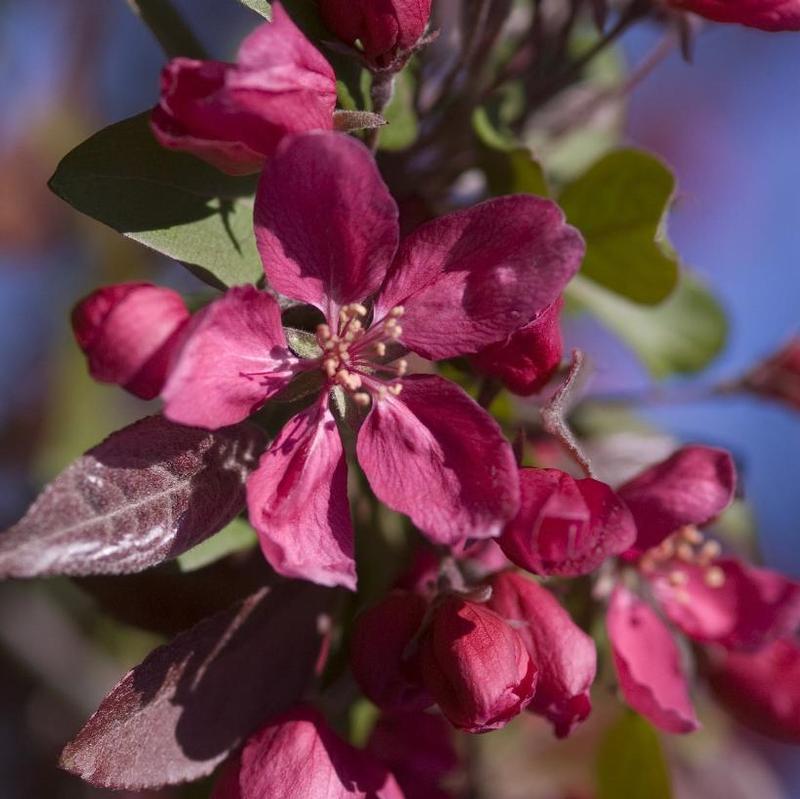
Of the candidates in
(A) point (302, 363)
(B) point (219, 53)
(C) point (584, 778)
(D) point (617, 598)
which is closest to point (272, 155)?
(A) point (302, 363)

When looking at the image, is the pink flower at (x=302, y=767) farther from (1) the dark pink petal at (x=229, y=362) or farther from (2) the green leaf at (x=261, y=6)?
(2) the green leaf at (x=261, y=6)

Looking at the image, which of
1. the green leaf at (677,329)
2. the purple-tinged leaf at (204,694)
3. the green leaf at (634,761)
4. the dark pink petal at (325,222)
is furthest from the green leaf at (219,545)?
the green leaf at (677,329)

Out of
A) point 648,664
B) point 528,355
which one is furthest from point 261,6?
point 648,664

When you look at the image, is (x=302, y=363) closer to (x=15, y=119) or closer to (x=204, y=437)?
(x=204, y=437)

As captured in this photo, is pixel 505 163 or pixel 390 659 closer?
pixel 390 659

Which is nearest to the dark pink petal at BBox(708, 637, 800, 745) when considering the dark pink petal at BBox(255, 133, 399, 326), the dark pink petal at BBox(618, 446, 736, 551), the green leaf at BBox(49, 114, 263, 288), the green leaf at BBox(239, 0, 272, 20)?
the dark pink petal at BBox(618, 446, 736, 551)

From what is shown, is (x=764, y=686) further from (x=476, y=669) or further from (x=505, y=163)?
(x=505, y=163)
